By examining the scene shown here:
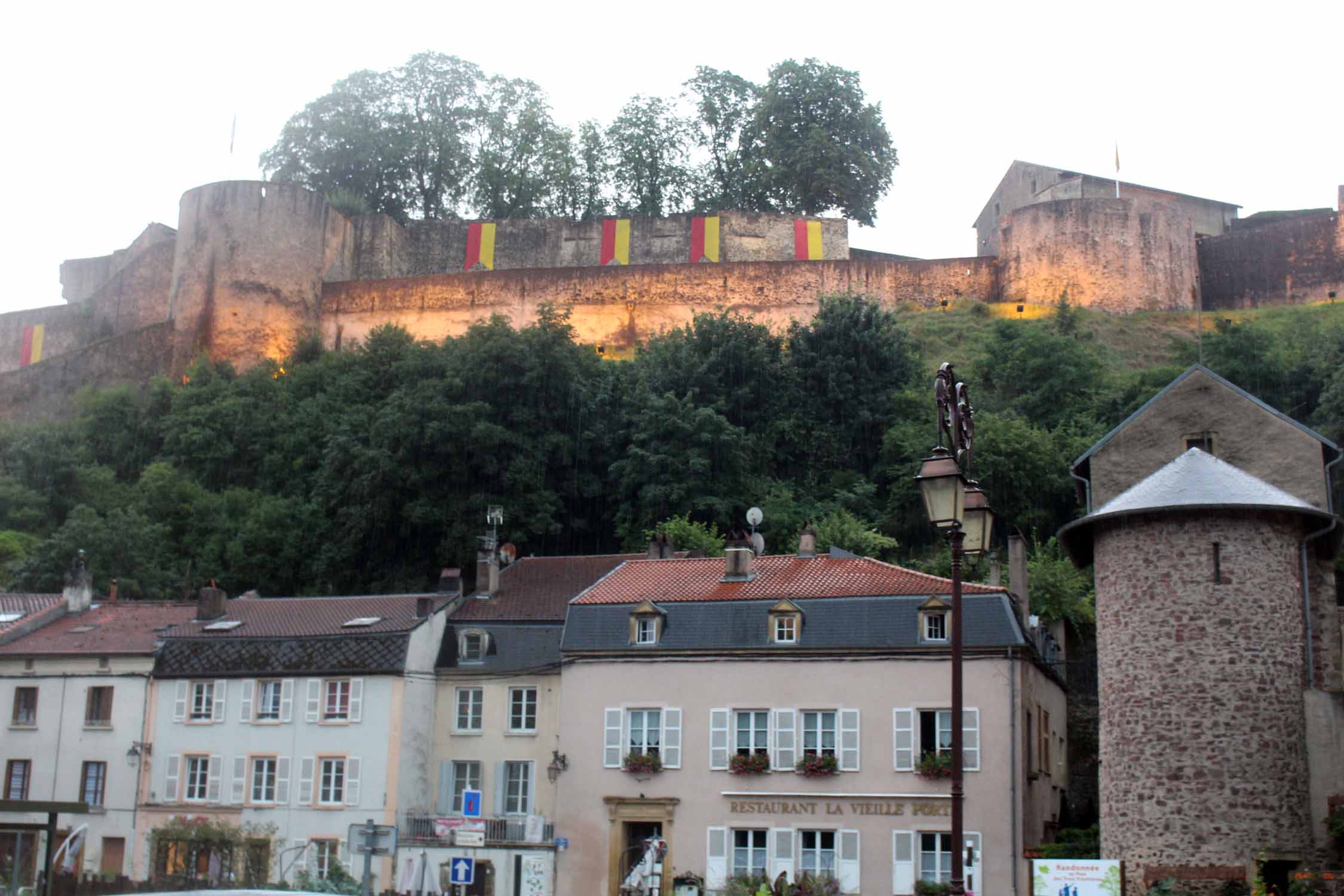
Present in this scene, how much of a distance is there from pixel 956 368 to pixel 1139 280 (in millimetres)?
9965

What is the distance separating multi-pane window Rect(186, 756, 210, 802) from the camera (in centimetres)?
2895

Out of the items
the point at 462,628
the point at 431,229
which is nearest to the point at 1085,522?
the point at 462,628

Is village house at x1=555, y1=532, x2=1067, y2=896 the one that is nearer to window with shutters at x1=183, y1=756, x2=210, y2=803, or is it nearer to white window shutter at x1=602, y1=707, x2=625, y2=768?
white window shutter at x1=602, y1=707, x2=625, y2=768

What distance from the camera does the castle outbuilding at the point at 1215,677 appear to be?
20828mm

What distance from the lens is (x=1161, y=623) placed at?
71.7 ft

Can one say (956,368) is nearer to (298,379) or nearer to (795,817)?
(298,379)

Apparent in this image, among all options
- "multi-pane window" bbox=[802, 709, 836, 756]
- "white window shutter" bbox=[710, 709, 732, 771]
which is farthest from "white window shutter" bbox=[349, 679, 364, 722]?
"multi-pane window" bbox=[802, 709, 836, 756]

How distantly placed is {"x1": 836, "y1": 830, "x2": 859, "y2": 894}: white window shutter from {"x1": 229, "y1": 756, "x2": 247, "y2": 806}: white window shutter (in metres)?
10.7

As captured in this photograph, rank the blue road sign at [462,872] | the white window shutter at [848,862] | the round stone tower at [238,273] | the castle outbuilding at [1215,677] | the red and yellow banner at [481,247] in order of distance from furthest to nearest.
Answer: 1. the red and yellow banner at [481,247]
2. the round stone tower at [238,273]
3. the white window shutter at [848,862]
4. the castle outbuilding at [1215,677]
5. the blue road sign at [462,872]

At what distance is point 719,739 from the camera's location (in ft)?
85.0

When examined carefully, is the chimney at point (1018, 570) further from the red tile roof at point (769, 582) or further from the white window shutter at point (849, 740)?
the white window shutter at point (849, 740)

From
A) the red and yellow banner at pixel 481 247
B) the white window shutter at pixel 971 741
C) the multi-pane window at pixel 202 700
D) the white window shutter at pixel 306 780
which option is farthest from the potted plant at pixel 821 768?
the red and yellow banner at pixel 481 247

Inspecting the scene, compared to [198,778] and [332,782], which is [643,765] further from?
[198,778]

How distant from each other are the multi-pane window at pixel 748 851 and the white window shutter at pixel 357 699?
708 cm
